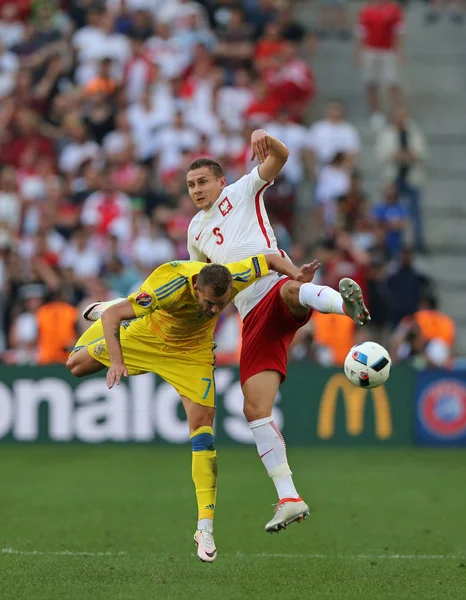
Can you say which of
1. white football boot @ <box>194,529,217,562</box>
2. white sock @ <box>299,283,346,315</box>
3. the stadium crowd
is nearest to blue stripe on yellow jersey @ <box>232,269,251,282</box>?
white sock @ <box>299,283,346,315</box>

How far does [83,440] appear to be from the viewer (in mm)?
16688

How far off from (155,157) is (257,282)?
1003 centimetres

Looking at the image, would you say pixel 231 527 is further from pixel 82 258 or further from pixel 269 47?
pixel 269 47

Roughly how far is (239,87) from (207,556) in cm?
1262

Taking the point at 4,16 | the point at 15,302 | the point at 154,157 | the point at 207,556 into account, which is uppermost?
the point at 4,16

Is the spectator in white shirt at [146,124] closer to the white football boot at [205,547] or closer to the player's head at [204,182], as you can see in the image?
the player's head at [204,182]

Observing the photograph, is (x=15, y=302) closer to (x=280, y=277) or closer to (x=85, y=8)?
(x=85, y=8)

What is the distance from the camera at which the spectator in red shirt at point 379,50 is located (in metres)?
20.5

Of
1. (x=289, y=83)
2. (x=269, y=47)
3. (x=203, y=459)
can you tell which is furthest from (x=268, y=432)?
(x=269, y=47)

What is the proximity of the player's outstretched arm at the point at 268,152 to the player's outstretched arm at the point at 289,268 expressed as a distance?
69cm

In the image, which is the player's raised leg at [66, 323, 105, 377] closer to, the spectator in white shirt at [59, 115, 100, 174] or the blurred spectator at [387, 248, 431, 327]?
the blurred spectator at [387, 248, 431, 327]

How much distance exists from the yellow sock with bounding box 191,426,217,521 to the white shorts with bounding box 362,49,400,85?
13.4m

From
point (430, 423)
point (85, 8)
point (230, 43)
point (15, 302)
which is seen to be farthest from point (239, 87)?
point (430, 423)

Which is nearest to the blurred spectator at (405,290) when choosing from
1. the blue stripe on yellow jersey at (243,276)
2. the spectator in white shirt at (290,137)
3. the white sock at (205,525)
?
the spectator in white shirt at (290,137)
